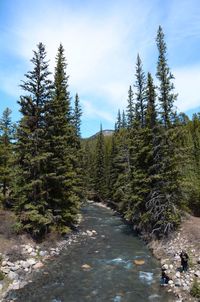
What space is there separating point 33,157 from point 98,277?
9462mm

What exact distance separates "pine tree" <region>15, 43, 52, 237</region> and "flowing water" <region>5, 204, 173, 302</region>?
3.38 metres

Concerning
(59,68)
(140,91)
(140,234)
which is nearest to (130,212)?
(140,234)

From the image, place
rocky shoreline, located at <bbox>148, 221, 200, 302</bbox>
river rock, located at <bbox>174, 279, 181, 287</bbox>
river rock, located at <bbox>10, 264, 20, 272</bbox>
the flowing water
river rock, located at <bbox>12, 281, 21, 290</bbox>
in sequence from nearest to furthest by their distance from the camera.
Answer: the flowing water → rocky shoreline, located at <bbox>148, 221, 200, 302</bbox> → river rock, located at <bbox>12, 281, 21, 290</bbox> → river rock, located at <bbox>174, 279, 181, 287</bbox> → river rock, located at <bbox>10, 264, 20, 272</bbox>

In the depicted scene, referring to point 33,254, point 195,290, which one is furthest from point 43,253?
point 195,290

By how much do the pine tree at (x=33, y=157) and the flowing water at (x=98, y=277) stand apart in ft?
11.1

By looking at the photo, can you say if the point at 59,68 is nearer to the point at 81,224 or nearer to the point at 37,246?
the point at 81,224

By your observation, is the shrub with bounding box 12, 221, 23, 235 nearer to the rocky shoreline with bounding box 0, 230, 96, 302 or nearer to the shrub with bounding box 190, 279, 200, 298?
the rocky shoreline with bounding box 0, 230, 96, 302

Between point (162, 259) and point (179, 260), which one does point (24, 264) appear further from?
point (179, 260)

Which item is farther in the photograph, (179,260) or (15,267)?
(179,260)

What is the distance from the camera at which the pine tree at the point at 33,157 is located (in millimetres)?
19688

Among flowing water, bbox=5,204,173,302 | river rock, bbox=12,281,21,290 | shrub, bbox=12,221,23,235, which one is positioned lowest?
flowing water, bbox=5,204,173,302

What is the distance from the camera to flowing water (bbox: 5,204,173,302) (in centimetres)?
1293

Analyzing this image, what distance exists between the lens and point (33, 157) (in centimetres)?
2016

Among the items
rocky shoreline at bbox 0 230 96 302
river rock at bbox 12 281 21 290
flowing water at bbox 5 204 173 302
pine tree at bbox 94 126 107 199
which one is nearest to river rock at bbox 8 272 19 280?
rocky shoreline at bbox 0 230 96 302
